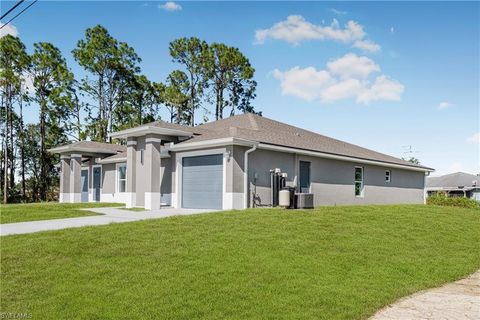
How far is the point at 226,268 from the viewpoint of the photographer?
24.2 feet

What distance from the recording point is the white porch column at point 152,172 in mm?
17281

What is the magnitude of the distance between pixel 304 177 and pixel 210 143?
197 inches

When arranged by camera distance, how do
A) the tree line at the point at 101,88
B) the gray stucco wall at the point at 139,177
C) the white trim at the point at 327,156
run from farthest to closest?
1. the tree line at the point at 101,88
2. the gray stucco wall at the point at 139,177
3. the white trim at the point at 327,156

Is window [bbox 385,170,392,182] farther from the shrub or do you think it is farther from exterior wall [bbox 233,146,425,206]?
the shrub

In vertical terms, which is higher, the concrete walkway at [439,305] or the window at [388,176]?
the window at [388,176]

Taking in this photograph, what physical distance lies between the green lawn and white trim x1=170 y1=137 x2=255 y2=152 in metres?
3.85

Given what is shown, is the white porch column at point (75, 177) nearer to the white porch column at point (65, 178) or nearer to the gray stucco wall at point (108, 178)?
the white porch column at point (65, 178)

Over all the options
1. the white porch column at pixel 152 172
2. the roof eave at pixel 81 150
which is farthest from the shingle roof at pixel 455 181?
the white porch column at pixel 152 172

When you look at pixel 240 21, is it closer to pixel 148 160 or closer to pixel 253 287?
pixel 148 160

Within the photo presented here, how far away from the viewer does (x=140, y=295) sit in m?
6.19

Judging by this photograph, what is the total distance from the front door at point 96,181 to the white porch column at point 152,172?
34.3 feet

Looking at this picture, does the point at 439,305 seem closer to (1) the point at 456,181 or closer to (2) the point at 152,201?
(2) the point at 152,201

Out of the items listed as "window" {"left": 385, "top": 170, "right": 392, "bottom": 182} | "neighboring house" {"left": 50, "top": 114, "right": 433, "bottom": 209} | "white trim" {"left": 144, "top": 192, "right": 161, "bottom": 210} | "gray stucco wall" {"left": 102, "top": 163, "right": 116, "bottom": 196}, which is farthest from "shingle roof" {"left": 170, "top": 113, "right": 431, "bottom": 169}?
"gray stucco wall" {"left": 102, "top": 163, "right": 116, "bottom": 196}

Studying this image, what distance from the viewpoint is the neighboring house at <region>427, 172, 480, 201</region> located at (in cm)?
4341
